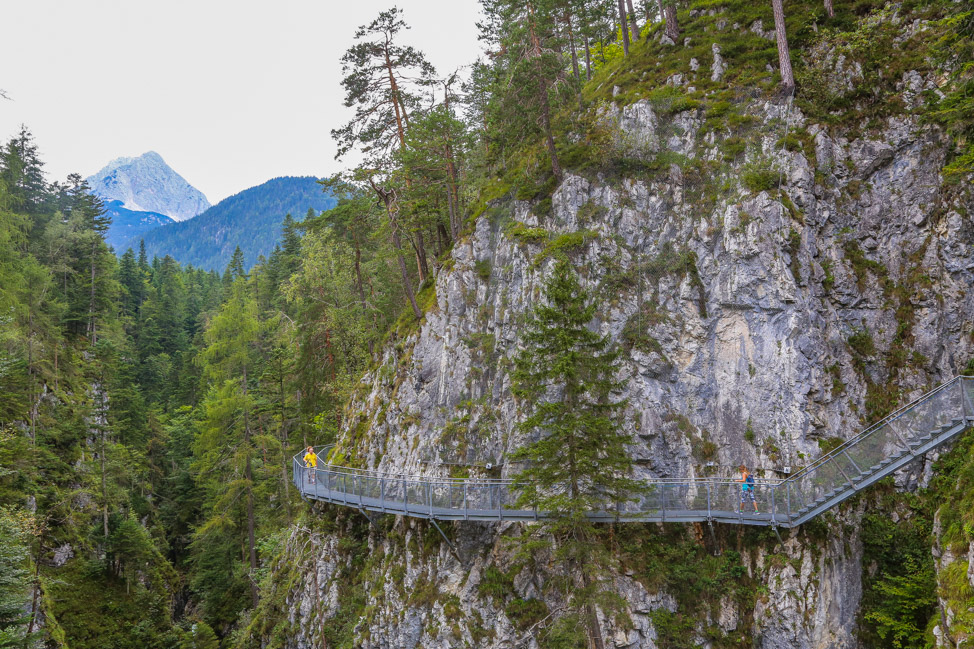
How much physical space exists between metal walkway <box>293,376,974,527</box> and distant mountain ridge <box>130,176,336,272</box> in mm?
151277

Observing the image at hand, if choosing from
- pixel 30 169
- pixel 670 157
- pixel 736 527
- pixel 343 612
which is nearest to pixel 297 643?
pixel 343 612

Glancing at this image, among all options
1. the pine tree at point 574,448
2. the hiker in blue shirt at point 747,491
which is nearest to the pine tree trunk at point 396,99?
the pine tree at point 574,448

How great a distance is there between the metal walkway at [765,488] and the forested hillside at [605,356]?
1.00 meters

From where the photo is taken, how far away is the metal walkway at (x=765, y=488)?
38.1ft

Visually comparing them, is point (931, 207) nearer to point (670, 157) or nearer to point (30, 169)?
point (670, 157)

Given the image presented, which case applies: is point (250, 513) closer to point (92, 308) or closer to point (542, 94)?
point (92, 308)

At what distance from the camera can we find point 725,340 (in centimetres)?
1516

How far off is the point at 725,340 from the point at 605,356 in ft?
17.2

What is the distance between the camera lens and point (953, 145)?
1446 centimetres

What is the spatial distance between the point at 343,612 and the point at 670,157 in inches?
747

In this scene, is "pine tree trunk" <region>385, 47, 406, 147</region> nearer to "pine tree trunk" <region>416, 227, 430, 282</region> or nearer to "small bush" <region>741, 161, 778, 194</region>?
"pine tree trunk" <region>416, 227, 430, 282</region>

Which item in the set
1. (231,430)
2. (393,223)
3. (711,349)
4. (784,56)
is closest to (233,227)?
(231,430)

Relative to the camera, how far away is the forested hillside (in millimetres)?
12625

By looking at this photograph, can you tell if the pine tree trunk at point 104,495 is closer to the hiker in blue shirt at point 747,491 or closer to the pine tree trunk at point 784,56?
the hiker in blue shirt at point 747,491
